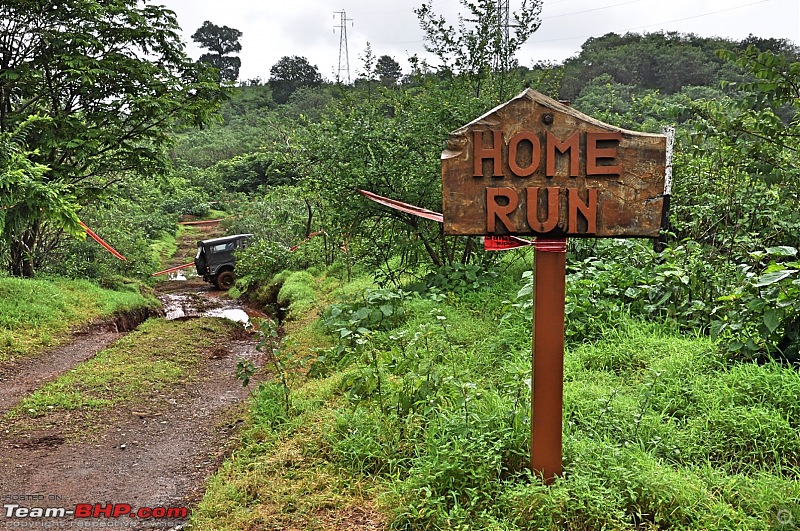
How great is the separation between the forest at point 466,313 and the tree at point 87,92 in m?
0.04

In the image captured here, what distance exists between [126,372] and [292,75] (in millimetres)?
46730

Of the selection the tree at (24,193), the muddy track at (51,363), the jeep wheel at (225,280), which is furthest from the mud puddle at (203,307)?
the tree at (24,193)

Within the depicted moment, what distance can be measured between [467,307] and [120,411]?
3.62 metres

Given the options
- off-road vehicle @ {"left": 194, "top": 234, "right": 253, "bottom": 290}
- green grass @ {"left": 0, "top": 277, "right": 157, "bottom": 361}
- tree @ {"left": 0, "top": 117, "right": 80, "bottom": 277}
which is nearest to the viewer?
tree @ {"left": 0, "top": 117, "right": 80, "bottom": 277}

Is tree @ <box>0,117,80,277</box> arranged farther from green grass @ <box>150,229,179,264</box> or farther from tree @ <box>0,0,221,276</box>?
green grass @ <box>150,229,179,264</box>

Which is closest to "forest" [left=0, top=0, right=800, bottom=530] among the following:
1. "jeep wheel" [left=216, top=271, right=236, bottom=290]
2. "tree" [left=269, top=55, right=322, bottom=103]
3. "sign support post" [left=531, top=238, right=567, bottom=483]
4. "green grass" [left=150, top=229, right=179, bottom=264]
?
"sign support post" [left=531, top=238, right=567, bottom=483]

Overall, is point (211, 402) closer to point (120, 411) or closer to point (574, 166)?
point (120, 411)

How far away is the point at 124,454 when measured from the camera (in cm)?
470

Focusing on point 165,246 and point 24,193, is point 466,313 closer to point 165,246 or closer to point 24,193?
point 24,193

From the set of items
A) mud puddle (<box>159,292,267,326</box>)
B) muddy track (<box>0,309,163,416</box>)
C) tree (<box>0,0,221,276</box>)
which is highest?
tree (<box>0,0,221,276</box>)

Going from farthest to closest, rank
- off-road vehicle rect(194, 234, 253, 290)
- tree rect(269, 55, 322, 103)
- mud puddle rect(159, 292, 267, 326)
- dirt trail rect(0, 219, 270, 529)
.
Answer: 1. tree rect(269, 55, 322, 103)
2. off-road vehicle rect(194, 234, 253, 290)
3. mud puddle rect(159, 292, 267, 326)
4. dirt trail rect(0, 219, 270, 529)

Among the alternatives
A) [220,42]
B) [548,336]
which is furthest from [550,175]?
[220,42]

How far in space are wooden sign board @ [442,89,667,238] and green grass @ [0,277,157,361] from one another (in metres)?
6.84

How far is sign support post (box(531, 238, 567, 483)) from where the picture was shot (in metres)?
2.68
